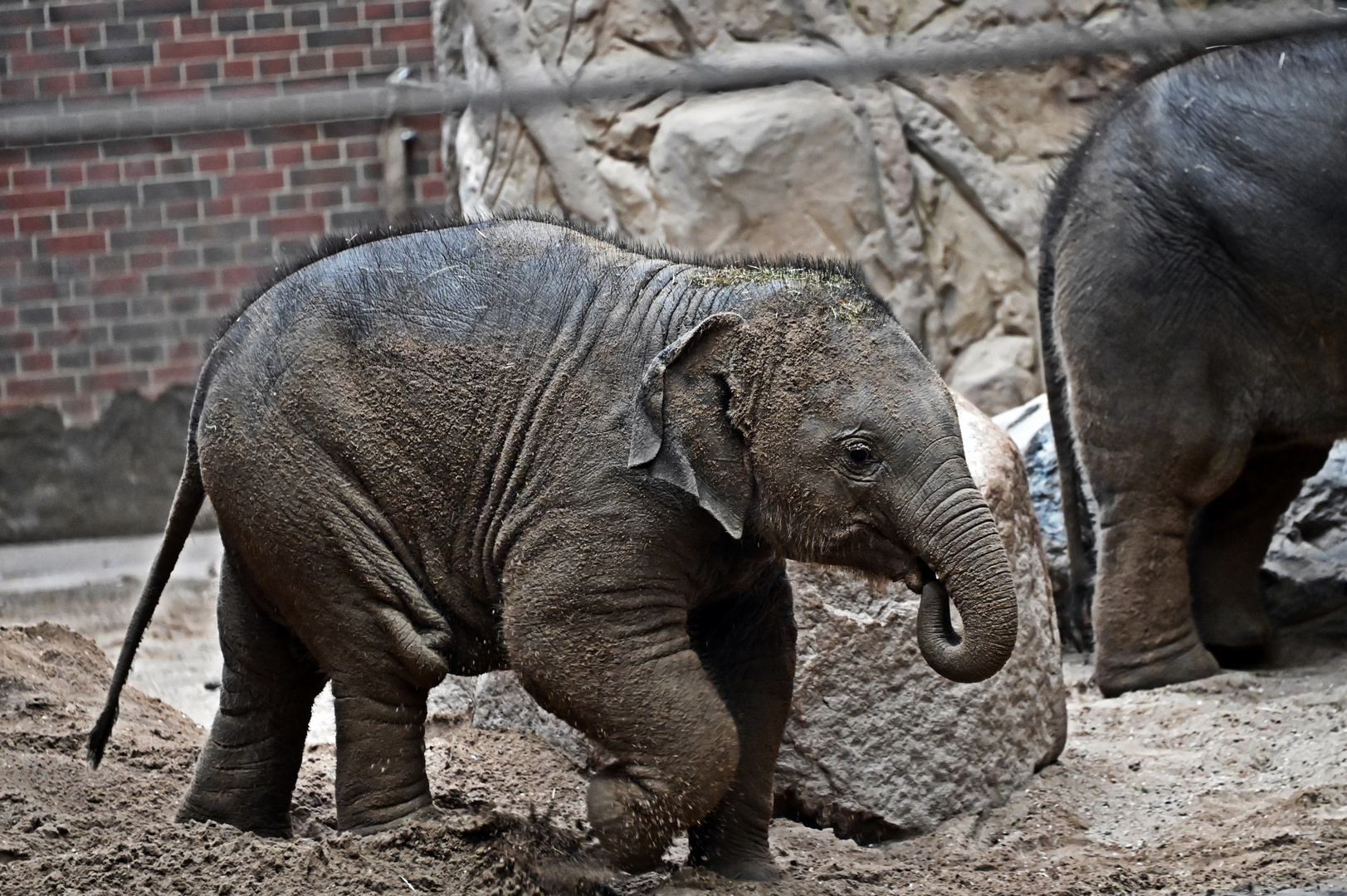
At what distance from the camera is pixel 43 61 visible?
8.63 m

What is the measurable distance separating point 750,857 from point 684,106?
20.4 feet

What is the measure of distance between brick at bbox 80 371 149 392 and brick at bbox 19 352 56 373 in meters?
0.22

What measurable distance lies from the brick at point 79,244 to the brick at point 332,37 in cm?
180

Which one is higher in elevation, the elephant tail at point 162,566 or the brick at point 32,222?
the elephant tail at point 162,566

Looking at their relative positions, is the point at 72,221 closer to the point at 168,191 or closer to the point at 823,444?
the point at 168,191

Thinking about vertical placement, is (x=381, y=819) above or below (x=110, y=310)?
above

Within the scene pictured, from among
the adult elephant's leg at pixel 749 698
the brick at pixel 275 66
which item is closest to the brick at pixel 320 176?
the brick at pixel 275 66

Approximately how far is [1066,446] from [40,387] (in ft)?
21.7

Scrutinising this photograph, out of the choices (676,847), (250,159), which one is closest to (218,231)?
(250,159)

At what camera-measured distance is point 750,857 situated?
3.60 m

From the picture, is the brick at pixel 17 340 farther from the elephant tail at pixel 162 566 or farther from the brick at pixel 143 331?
the elephant tail at pixel 162 566

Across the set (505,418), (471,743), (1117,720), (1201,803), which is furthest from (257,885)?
(1117,720)

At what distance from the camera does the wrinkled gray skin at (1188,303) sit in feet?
17.2

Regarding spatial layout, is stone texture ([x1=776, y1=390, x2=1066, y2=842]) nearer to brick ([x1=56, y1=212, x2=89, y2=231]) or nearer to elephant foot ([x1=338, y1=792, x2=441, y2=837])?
elephant foot ([x1=338, y1=792, x2=441, y2=837])
